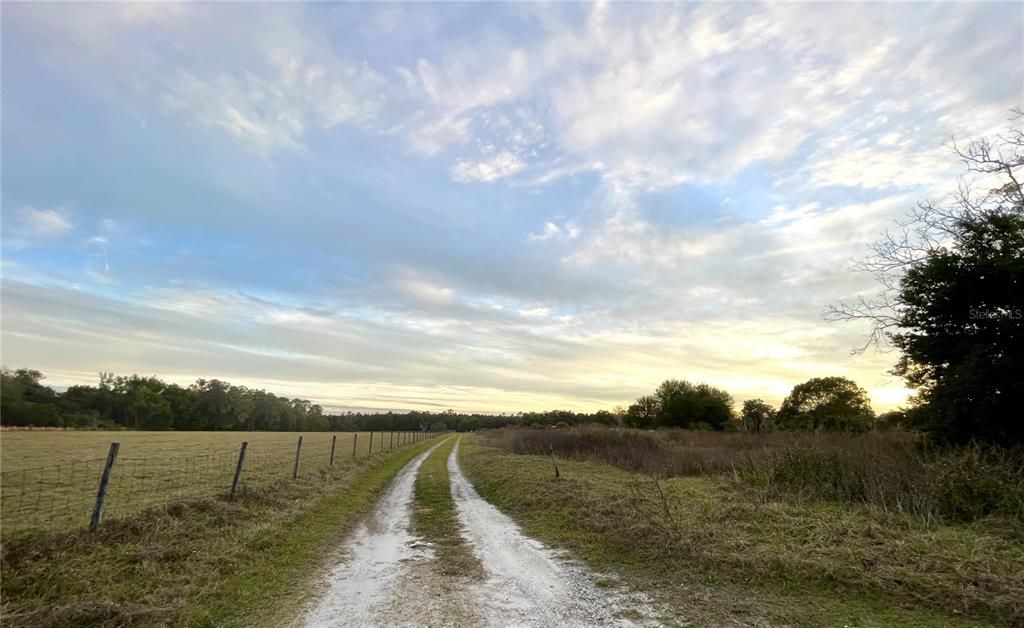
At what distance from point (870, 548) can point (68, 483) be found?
1908 cm

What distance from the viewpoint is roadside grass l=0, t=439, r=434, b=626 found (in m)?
5.80

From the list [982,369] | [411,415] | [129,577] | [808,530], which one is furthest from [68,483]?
[411,415]

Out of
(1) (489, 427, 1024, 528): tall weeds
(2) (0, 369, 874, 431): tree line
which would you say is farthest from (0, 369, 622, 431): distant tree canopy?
(1) (489, 427, 1024, 528): tall weeds

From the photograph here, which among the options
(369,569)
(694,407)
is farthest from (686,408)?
(369,569)

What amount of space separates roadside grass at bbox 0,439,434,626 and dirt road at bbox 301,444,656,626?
0.62 meters

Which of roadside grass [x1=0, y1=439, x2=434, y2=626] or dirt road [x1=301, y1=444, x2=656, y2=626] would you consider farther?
roadside grass [x1=0, y1=439, x2=434, y2=626]

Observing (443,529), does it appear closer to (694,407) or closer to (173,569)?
(173,569)

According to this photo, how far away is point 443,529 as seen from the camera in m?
10.7

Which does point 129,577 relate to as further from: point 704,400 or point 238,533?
point 704,400

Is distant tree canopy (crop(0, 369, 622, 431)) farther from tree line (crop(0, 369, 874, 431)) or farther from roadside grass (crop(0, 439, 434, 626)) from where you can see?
roadside grass (crop(0, 439, 434, 626))

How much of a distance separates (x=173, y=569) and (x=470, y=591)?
4.47 m

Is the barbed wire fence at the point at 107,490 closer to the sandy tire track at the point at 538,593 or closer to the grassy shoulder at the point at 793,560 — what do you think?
the sandy tire track at the point at 538,593

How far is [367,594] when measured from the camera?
6.48 metres

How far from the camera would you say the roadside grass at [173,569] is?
5801mm
